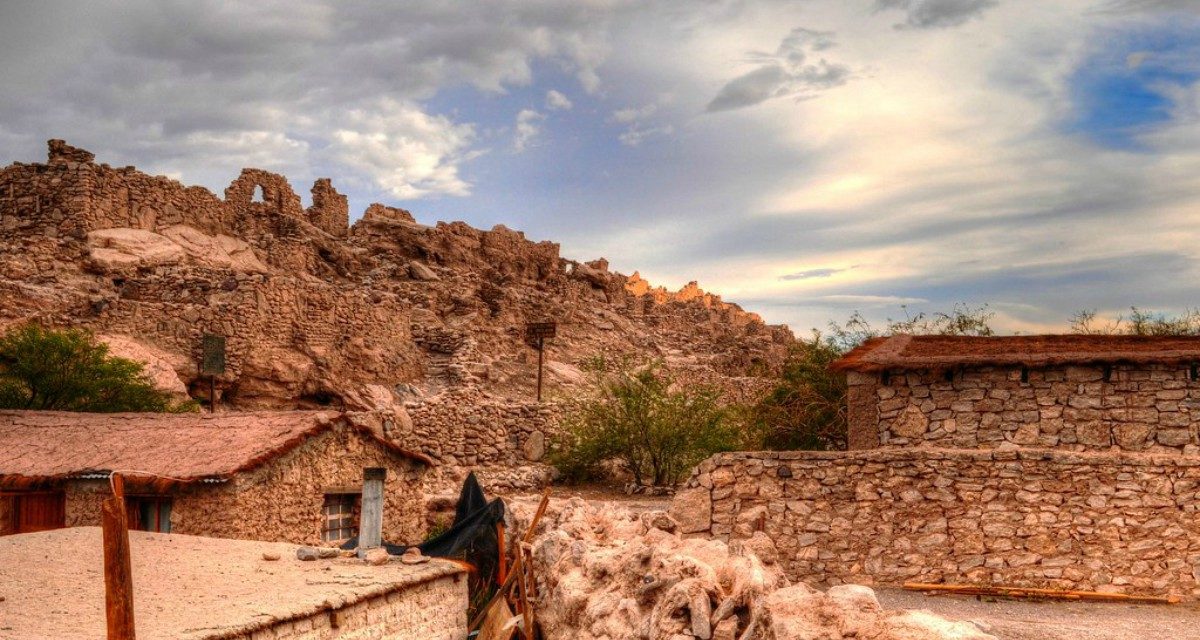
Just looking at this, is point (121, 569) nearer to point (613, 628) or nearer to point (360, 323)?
point (613, 628)

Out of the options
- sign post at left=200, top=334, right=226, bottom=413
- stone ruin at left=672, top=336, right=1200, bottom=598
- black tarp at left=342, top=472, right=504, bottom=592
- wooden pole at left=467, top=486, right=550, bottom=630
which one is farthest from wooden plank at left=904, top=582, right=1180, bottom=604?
sign post at left=200, top=334, right=226, bottom=413

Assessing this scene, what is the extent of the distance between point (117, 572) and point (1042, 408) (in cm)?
1184

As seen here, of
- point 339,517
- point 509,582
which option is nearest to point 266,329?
point 339,517

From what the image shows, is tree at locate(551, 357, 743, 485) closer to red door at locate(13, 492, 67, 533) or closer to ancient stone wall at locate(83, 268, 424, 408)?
ancient stone wall at locate(83, 268, 424, 408)

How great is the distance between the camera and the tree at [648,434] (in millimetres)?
21906

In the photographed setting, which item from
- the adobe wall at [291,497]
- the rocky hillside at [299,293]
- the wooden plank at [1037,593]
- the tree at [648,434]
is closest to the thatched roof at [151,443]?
the adobe wall at [291,497]

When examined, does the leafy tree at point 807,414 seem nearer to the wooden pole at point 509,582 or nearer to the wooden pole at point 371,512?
the wooden pole at point 509,582

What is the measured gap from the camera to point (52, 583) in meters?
10.1

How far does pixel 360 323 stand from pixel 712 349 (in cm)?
2241

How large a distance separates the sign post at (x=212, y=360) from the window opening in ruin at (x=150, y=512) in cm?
1015

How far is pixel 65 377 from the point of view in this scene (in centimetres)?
2109

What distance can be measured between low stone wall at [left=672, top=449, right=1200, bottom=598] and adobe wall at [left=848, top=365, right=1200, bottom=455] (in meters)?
3.17

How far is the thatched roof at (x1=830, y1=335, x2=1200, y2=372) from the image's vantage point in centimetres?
1349

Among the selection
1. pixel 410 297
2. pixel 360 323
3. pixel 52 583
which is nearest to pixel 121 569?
pixel 52 583
